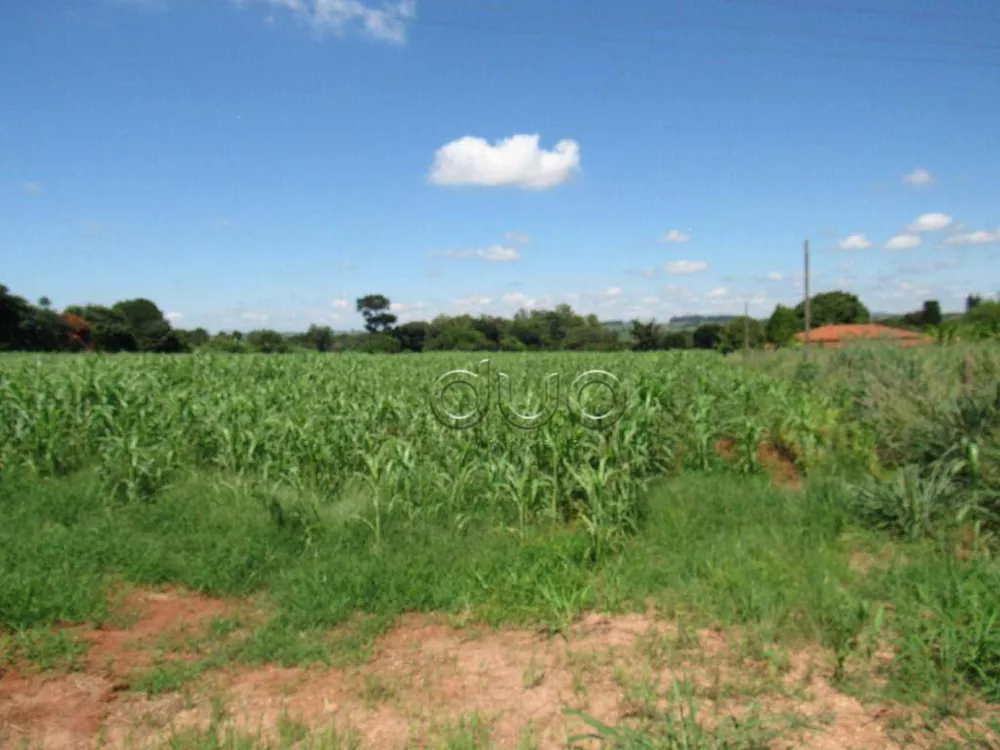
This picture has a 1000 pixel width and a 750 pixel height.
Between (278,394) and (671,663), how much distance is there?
27.5 feet

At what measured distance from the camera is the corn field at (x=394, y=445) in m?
5.82

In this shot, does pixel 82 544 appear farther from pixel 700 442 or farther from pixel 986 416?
pixel 986 416

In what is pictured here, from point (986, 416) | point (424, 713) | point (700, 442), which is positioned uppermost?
point (986, 416)

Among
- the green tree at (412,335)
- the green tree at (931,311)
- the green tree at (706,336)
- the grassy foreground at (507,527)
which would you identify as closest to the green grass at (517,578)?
the grassy foreground at (507,527)

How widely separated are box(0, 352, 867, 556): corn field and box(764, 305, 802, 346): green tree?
134ft

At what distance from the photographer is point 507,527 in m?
5.48

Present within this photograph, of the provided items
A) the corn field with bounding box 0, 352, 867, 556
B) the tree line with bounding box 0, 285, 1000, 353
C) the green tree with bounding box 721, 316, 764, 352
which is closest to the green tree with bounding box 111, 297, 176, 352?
the tree line with bounding box 0, 285, 1000, 353

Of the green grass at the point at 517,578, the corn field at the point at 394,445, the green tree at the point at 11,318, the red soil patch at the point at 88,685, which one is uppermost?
the green tree at the point at 11,318

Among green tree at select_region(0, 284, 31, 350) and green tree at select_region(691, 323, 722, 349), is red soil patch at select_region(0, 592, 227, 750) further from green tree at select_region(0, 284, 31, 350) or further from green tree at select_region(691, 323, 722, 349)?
green tree at select_region(691, 323, 722, 349)

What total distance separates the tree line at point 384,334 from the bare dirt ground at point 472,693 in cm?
3403

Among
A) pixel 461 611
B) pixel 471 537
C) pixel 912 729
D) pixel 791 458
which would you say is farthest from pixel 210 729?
pixel 791 458

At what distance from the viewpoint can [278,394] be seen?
10.4 metres

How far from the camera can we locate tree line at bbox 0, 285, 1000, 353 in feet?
130

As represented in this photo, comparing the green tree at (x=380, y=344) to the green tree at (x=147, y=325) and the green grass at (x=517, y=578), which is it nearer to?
the green tree at (x=147, y=325)
